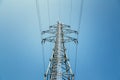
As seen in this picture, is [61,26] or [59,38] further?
[61,26]

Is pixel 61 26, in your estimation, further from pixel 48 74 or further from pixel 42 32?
pixel 48 74

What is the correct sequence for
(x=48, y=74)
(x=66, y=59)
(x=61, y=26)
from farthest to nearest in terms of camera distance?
(x=61, y=26) < (x=66, y=59) < (x=48, y=74)

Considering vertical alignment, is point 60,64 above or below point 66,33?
below

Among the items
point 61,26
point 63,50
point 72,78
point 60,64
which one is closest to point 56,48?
point 63,50

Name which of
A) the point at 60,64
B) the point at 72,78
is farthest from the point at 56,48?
the point at 72,78

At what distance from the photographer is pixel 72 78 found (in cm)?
1332

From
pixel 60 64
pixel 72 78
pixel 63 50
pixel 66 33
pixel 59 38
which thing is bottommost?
pixel 72 78

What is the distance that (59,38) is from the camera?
55.9 feet

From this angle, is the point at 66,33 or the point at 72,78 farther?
the point at 66,33

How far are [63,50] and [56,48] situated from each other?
53cm

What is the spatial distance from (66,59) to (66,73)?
1.39 metres

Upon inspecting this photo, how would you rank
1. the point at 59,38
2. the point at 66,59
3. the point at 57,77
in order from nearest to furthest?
1. the point at 57,77
2. the point at 66,59
3. the point at 59,38

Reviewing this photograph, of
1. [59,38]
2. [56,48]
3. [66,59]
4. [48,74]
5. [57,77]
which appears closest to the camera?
[57,77]

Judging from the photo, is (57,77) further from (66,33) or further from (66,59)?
(66,33)
